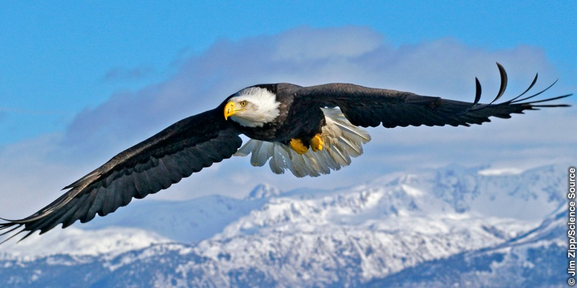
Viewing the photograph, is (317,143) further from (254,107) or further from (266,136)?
(254,107)

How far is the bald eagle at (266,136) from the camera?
10727 mm

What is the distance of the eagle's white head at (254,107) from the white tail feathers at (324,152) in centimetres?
166

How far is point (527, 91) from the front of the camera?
30.5 ft

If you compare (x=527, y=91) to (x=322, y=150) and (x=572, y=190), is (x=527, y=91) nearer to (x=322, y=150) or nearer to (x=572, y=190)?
(x=322, y=150)

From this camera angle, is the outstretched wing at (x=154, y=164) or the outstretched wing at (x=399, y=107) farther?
the outstretched wing at (x=154, y=164)

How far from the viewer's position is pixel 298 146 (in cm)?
1270

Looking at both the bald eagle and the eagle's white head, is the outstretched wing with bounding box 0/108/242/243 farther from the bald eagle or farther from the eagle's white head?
the eagle's white head

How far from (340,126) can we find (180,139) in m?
2.00

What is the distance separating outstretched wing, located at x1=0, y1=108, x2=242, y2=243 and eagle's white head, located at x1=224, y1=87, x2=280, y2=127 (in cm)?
81

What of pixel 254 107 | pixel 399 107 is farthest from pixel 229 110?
pixel 399 107

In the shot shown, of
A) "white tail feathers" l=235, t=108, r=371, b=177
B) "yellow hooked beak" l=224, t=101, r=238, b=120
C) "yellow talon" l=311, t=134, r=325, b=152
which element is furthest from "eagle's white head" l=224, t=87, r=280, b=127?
"white tail feathers" l=235, t=108, r=371, b=177

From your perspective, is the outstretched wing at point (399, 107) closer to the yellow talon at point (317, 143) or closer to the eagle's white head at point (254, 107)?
the eagle's white head at point (254, 107)

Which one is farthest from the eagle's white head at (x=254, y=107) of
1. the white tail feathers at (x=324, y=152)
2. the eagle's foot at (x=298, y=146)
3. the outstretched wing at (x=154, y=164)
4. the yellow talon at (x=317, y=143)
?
the white tail feathers at (x=324, y=152)

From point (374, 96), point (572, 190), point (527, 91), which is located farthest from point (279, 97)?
point (572, 190)
